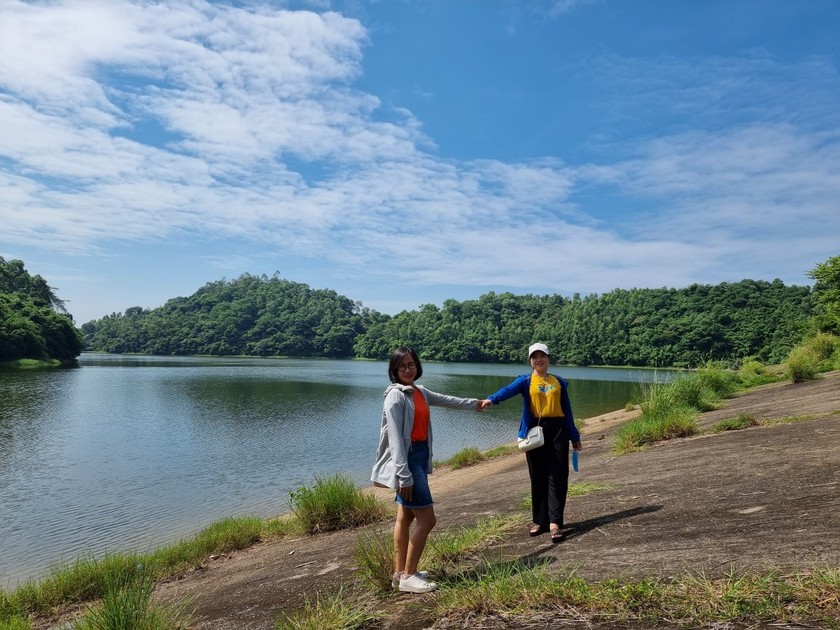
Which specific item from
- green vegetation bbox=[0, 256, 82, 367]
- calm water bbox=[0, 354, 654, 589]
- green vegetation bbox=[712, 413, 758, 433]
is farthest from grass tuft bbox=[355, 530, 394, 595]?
green vegetation bbox=[0, 256, 82, 367]

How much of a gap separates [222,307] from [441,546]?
7180 inches

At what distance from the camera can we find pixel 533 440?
5016 mm

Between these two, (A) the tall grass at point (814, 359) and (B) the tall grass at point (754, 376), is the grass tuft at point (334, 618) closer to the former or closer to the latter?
(A) the tall grass at point (814, 359)

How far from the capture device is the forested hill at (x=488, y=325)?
3772 inches

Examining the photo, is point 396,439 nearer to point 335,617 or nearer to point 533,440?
point 335,617

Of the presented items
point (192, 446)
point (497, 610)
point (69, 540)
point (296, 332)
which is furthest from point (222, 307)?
point (497, 610)

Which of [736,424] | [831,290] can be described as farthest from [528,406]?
[831,290]

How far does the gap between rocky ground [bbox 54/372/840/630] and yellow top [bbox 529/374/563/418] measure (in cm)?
110

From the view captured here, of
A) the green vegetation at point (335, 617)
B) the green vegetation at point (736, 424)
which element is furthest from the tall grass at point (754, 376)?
the green vegetation at point (335, 617)

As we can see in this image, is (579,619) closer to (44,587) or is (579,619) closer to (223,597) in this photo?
(223,597)

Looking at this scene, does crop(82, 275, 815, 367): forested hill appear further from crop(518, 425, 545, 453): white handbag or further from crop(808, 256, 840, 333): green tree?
crop(518, 425, 545, 453): white handbag

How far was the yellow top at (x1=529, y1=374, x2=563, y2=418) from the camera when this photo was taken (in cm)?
514

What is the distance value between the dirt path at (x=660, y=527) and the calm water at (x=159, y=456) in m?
6.11

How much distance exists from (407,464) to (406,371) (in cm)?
69
